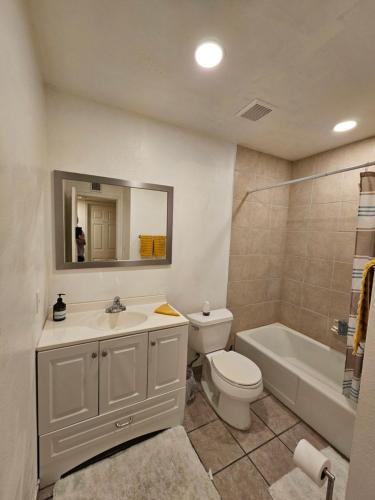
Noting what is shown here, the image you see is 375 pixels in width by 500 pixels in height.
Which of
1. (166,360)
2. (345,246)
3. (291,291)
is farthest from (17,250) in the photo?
(291,291)

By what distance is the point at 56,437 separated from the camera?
1214mm

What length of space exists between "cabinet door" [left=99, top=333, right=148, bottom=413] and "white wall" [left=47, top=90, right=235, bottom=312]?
1.69 feet

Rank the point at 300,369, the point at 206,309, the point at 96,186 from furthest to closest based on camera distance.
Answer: the point at 300,369 → the point at 206,309 → the point at 96,186

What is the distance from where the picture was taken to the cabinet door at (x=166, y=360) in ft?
4.73

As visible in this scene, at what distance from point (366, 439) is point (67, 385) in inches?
53.9

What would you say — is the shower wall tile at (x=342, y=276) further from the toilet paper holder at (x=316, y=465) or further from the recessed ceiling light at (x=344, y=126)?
the toilet paper holder at (x=316, y=465)

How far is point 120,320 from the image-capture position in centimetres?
166

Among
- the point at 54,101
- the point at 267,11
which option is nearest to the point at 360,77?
the point at 267,11

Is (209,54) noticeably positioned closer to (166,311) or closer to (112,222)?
(112,222)

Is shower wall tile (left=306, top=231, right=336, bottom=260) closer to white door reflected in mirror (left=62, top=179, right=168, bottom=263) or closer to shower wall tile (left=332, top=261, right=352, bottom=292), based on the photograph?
shower wall tile (left=332, top=261, right=352, bottom=292)

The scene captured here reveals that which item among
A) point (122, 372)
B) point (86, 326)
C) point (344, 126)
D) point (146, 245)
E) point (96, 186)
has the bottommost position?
point (122, 372)

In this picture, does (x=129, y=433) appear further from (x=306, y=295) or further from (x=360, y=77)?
(x=360, y=77)

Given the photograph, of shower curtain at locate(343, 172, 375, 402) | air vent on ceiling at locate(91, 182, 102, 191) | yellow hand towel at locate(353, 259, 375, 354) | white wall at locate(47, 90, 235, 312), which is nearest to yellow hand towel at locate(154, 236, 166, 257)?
white wall at locate(47, 90, 235, 312)

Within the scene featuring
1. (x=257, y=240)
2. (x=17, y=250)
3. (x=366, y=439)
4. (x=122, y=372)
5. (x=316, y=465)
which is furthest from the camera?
(x=257, y=240)
